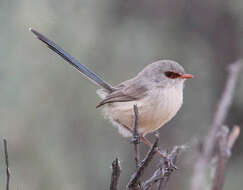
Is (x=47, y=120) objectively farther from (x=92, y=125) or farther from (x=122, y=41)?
(x=122, y=41)

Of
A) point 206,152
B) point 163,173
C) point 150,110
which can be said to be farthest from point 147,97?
point 163,173

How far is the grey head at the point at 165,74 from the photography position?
4.43 metres

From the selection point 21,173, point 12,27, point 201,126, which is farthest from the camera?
point 201,126

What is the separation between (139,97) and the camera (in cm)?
446

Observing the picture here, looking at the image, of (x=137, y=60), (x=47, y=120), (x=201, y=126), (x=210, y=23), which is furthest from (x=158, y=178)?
(x=210, y=23)

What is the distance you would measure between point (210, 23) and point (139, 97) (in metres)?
2.79

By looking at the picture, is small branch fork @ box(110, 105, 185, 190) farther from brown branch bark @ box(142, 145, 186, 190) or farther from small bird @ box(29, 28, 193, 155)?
A: small bird @ box(29, 28, 193, 155)

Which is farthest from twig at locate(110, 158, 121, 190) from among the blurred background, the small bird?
the blurred background

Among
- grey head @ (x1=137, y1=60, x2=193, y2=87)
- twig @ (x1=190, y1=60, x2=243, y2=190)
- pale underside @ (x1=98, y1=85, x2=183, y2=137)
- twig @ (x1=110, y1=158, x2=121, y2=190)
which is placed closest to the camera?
twig @ (x1=110, y1=158, x2=121, y2=190)

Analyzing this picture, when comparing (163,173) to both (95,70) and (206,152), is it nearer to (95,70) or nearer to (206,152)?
(206,152)

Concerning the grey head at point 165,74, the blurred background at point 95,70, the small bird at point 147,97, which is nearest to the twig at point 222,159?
the small bird at point 147,97

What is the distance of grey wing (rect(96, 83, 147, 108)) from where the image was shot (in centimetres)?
Answer: 450

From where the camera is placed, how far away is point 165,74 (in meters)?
4.50

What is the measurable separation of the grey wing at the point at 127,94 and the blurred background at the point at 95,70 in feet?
3.55
